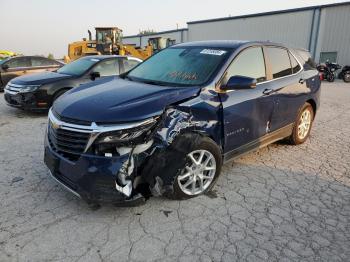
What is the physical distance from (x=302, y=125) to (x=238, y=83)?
96.5 inches

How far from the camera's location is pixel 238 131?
380 cm

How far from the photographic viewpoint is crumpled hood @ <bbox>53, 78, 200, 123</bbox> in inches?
115

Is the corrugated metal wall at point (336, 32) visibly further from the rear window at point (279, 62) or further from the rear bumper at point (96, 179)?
the rear bumper at point (96, 179)

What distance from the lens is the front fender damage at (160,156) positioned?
287 cm

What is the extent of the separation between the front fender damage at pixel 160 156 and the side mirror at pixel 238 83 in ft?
1.97

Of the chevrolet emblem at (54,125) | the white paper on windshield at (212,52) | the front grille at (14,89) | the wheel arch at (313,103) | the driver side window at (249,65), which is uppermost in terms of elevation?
the white paper on windshield at (212,52)

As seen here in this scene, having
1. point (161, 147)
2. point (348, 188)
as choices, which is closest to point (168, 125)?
point (161, 147)

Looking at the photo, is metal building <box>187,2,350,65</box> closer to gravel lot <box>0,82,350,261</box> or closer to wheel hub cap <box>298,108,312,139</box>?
wheel hub cap <box>298,108,312,139</box>

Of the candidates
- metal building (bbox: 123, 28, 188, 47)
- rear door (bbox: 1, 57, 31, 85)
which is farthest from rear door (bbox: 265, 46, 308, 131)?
metal building (bbox: 123, 28, 188, 47)

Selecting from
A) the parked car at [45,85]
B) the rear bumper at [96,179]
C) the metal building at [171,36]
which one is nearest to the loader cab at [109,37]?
the metal building at [171,36]

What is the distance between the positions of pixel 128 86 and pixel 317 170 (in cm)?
290

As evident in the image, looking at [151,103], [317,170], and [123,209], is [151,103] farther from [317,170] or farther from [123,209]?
[317,170]

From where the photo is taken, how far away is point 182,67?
396 centimetres

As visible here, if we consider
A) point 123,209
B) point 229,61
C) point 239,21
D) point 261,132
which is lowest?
point 123,209
